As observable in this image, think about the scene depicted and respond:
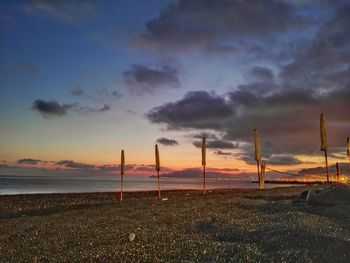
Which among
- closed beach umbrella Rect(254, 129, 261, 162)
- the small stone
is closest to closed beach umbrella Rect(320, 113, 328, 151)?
closed beach umbrella Rect(254, 129, 261, 162)

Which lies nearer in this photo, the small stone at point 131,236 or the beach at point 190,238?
the beach at point 190,238

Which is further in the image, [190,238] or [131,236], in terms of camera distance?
[131,236]

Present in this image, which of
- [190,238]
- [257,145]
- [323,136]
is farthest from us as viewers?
[257,145]

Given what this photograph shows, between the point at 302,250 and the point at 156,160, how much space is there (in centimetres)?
2091

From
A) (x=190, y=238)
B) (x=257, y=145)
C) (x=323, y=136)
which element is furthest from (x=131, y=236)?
(x=257, y=145)

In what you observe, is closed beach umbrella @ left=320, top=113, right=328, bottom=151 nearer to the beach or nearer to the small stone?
the beach

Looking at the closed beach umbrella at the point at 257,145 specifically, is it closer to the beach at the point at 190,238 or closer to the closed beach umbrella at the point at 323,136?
the closed beach umbrella at the point at 323,136

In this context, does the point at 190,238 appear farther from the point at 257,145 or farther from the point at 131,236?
the point at 257,145

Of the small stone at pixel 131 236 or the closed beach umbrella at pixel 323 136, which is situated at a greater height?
the closed beach umbrella at pixel 323 136

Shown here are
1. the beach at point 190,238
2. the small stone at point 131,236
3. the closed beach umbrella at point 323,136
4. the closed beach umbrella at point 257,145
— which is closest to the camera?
the beach at point 190,238

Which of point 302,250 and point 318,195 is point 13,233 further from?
point 318,195

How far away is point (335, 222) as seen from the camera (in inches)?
452

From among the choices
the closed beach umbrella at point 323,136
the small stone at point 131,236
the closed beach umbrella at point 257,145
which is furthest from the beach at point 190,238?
the closed beach umbrella at point 257,145

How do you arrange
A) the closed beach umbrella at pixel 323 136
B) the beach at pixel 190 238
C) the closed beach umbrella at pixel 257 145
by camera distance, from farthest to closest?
the closed beach umbrella at pixel 257 145, the closed beach umbrella at pixel 323 136, the beach at pixel 190 238
